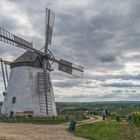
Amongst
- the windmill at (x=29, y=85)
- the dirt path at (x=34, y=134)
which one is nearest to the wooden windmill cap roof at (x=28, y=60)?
the windmill at (x=29, y=85)

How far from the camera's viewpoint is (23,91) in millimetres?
47094

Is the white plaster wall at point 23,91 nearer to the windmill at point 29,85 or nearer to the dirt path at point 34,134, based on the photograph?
the windmill at point 29,85

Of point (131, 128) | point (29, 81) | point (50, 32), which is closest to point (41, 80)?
point (29, 81)

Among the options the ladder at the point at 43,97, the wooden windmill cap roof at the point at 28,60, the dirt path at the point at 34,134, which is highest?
the wooden windmill cap roof at the point at 28,60

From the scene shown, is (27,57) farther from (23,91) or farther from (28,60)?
(23,91)

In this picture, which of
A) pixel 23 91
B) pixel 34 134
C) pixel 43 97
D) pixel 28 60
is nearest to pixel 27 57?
pixel 28 60

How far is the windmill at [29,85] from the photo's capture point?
46.9 metres

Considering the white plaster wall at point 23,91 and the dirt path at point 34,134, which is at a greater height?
the white plaster wall at point 23,91

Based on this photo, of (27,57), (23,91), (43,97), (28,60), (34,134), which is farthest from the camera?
(27,57)

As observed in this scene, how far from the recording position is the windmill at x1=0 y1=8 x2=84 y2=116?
46875 millimetres

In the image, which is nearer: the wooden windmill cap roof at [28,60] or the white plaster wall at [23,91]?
the white plaster wall at [23,91]

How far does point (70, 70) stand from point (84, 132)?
72.7 feet

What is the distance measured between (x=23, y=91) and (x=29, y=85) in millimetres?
1162

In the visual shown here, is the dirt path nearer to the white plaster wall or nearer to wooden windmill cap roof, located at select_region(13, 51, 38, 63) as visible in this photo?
the white plaster wall
